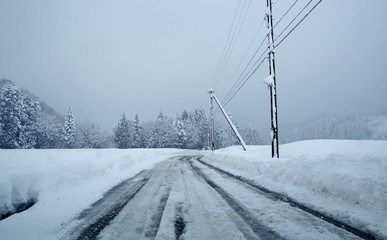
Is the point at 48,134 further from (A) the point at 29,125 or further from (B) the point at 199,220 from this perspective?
(B) the point at 199,220

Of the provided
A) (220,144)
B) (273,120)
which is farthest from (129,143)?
(273,120)

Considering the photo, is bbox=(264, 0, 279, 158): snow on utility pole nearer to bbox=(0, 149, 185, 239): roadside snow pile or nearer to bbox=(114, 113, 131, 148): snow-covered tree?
bbox=(0, 149, 185, 239): roadside snow pile

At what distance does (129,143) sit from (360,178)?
87.9 m

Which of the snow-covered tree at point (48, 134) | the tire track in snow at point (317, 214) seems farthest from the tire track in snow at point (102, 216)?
the snow-covered tree at point (48, 134)

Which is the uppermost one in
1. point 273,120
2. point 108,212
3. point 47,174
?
point 273,120

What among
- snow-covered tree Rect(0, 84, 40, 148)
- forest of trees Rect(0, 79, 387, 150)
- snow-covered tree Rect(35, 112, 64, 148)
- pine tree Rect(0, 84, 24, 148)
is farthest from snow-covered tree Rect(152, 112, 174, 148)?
pine tree Rect(0, 84, 24, 148)

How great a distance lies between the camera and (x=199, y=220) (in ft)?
18.5

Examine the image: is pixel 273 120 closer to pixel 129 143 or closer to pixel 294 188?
pixel 294 188

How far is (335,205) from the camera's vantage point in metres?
6.41

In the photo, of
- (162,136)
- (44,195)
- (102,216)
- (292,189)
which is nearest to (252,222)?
(102,216)

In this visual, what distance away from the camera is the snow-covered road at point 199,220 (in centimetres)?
474

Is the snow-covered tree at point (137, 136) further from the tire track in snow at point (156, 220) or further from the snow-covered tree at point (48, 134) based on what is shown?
the tire track in snow at point (156, 220)

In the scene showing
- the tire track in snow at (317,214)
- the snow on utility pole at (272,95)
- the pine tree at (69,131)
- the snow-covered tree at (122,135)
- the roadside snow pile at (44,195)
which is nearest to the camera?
the tire track in snow at (317,214)

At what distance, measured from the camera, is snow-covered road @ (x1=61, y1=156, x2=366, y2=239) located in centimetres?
474
